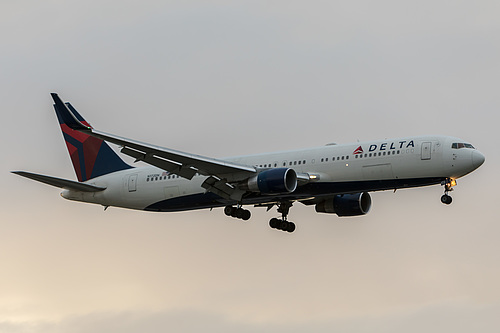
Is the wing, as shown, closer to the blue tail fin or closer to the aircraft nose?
the blue tail fin

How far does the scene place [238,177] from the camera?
50.0m

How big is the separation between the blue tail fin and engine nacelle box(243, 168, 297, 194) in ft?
41.3

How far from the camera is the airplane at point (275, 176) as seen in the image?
47094 mm

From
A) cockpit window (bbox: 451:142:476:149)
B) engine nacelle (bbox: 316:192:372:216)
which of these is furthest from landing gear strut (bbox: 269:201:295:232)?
cockpit window (bbox: 451:142:476:149)

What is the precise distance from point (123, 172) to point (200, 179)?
252 inches

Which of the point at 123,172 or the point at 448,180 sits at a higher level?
the point at 123,172

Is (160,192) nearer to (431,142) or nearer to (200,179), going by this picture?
(200,179)

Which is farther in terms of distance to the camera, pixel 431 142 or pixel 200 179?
pixel 200 179

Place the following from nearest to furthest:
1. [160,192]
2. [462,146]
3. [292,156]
A: [462,146], [292,156], [160,192]

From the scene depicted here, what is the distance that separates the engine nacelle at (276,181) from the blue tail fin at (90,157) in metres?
12.6

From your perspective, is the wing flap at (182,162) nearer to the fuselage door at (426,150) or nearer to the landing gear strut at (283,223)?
the landing gear strut at (283,223)

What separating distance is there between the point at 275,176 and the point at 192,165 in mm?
4762

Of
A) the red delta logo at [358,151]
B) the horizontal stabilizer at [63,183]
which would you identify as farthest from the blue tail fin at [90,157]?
the red delta logo at [358,151]

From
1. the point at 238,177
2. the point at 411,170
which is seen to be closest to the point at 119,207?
the point at 238,177
